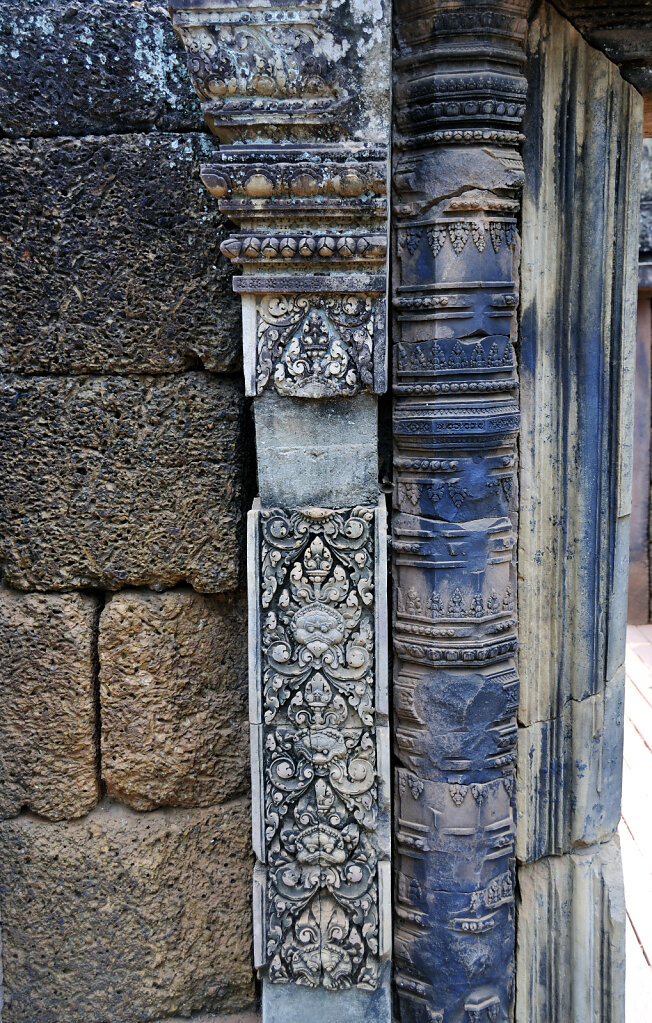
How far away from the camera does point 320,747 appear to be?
1.94 metres

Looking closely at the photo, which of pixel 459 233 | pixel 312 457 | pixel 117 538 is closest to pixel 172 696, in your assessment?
pixel 117 538

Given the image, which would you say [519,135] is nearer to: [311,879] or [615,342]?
[615,342]

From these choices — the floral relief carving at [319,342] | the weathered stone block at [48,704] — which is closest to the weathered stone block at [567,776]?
the floral relief carving at [319,342]

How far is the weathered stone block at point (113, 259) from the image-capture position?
6.61 feet

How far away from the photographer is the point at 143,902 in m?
2.21

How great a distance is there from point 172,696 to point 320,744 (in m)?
0.46

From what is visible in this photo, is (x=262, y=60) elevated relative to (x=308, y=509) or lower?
elevated

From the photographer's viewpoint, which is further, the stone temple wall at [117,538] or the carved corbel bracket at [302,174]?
the stone temple wall at [117,538]

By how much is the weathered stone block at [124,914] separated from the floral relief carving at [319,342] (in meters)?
1.17

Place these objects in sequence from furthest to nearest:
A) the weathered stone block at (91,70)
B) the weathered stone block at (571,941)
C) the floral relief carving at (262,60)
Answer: the weathered stone block at (571,941) < the weathered stone block at (91,70) < the floral relief carving at (262,60)

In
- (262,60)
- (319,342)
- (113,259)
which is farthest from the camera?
(113,259)

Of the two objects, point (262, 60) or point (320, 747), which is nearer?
point (262, 60)

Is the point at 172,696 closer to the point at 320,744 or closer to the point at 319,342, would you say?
the point at 320,744

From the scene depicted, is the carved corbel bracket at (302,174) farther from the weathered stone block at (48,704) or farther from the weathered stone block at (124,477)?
the weathered stone block at (48,704)
